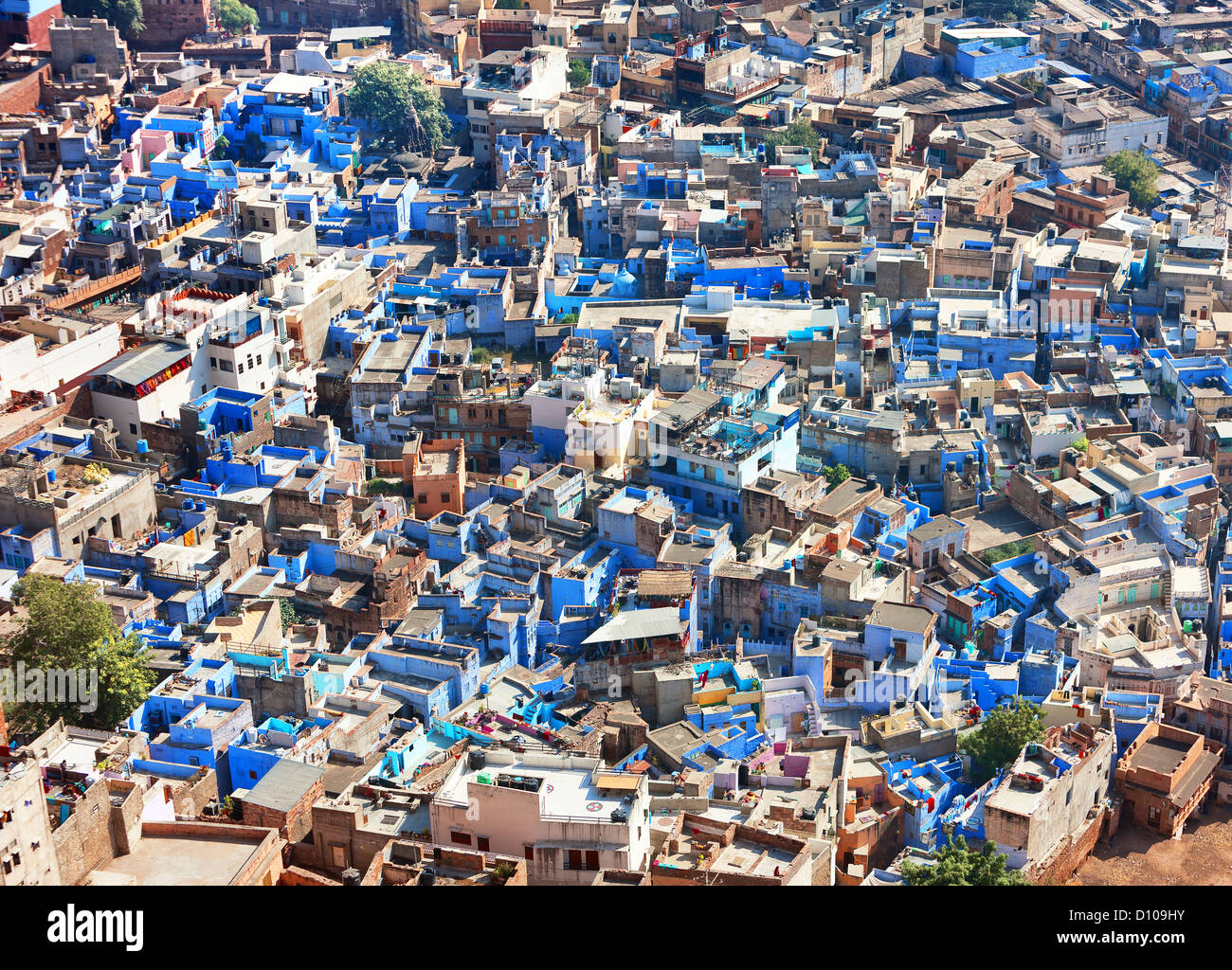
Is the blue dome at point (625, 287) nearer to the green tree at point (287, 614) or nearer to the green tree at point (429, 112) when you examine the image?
the green tree at point (429, 112)

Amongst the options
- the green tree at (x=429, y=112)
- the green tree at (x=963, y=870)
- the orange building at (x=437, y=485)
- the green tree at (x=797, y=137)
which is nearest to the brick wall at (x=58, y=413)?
the orange building at (x=437, y=485)

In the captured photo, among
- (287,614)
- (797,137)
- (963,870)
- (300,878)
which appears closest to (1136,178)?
(797,137)

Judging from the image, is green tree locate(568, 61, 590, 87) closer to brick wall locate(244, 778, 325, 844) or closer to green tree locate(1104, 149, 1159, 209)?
green tree locate(1104, 149, 1159, 209)

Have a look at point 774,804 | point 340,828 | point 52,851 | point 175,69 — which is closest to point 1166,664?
point 774,804

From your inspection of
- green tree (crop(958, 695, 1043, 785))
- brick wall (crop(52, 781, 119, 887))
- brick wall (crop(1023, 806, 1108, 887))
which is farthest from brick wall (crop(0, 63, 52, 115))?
brick wall (crop(1023, 806, 1108, 887))

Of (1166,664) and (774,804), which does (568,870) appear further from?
(1166,664)

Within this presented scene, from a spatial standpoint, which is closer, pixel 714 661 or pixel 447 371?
pixel 714 661

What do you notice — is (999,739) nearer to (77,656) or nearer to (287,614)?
(287,614)
